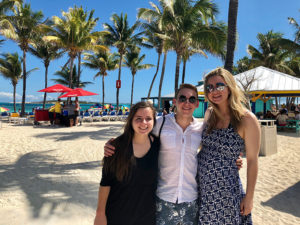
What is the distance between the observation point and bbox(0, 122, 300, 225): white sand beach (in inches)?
121

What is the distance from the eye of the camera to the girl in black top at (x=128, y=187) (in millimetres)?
1502

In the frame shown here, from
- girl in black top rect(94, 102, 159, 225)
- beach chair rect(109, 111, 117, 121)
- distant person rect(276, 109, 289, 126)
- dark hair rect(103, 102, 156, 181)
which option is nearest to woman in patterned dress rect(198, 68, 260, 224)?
girl in black top rect(94, 102, 159, 225)

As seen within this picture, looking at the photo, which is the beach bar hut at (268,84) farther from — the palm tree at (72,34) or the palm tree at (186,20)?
the palm tree at (72,34)

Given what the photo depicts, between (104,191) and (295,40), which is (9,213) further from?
(295,40)

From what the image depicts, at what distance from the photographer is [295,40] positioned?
1753 cm

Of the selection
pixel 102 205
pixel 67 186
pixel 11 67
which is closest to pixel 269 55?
pixel 67 186

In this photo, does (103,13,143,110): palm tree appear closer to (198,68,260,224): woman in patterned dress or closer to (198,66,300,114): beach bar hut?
(198,66,300,114): beach bar hut

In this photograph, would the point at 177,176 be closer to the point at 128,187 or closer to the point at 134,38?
the point at 128,187

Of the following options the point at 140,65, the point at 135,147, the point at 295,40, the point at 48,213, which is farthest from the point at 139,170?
the point at 140,65

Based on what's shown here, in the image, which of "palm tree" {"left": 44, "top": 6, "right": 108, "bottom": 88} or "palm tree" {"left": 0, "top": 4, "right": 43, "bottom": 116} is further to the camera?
"palm tree" {"left": 0, "top": 4, "right": 43, "bottom": 116}

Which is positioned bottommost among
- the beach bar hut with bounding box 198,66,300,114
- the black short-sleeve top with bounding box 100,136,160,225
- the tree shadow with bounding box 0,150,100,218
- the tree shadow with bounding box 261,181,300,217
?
the tree shadow with bounding box 0,150,100,218

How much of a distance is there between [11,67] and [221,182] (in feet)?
93.2

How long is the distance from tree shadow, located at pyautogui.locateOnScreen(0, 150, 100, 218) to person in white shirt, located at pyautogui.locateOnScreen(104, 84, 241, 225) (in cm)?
221

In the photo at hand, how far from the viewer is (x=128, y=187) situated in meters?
1.50
